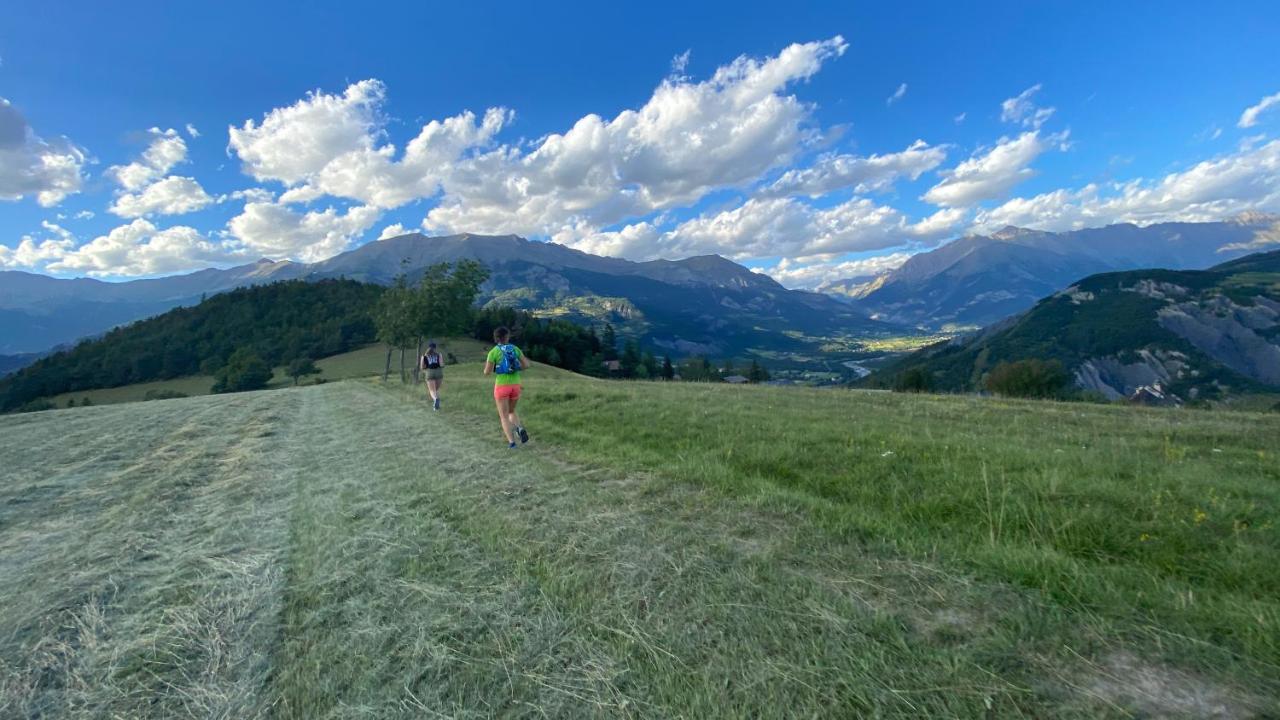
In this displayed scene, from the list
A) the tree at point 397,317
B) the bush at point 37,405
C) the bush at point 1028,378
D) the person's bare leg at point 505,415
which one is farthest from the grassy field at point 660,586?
the bush at point 37,405

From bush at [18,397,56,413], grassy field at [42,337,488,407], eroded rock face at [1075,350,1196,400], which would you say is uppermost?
grassy field at [42,337,488,407]

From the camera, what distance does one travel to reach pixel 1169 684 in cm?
279

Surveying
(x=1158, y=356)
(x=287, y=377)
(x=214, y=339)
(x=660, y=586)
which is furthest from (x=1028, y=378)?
(x=214, y=339)

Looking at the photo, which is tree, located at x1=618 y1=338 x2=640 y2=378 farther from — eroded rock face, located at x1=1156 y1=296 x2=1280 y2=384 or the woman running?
eroded rock face, located at x1=1156 y1=296 x2=1280 y2=384

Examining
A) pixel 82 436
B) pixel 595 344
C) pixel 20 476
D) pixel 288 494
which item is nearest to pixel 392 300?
pixel 82 436

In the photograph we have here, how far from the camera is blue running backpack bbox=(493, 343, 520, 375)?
36.4 feet

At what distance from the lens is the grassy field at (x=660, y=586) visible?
2.95m

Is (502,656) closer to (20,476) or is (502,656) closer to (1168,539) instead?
(1168,539)

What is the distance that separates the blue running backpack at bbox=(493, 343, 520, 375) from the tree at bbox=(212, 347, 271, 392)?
9745cm

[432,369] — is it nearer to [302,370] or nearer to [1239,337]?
[302,370]

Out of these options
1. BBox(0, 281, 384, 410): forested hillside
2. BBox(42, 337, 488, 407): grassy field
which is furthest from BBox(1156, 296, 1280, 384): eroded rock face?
BBox(0, 281, 384, 410): forested hillside

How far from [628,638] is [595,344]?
395 feet

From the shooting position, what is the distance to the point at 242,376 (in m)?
87.4

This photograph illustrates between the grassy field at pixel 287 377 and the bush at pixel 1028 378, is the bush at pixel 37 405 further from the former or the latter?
the bush at pixel 1028 378
